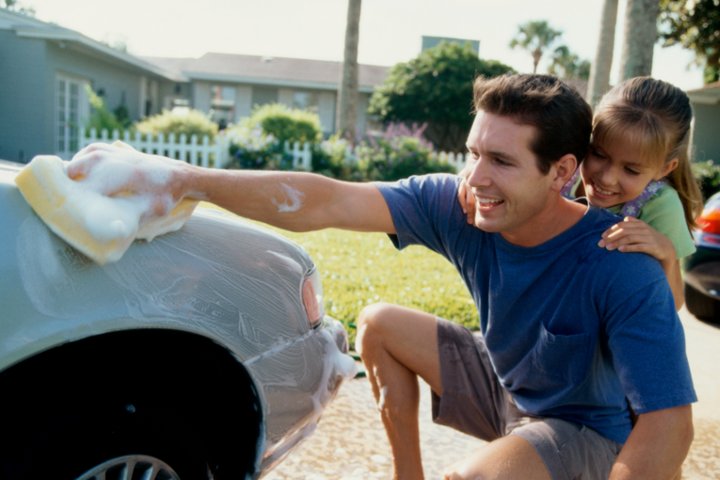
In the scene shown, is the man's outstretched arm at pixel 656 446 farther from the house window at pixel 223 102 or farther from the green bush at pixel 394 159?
the house window at pixel 223 102

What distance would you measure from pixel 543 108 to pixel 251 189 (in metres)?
0.90

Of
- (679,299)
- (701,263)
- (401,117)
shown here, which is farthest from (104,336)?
(401,117)

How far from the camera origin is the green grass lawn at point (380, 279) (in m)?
5.68

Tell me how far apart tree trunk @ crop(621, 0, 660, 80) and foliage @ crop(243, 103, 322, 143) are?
7.41 meters

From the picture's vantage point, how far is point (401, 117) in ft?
98.2

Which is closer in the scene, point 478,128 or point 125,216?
point 125,216

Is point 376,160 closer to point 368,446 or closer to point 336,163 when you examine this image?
point 336,163

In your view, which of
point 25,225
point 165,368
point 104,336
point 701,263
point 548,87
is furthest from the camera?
point 701,263

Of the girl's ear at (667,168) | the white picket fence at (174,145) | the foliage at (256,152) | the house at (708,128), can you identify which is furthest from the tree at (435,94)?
the girl's ear at (667,168)

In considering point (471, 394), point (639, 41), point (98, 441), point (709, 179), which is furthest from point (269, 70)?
point (98, 441)

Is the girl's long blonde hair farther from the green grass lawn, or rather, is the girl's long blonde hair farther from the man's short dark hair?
the green grass lawn

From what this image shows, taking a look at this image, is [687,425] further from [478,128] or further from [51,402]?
[51,402]

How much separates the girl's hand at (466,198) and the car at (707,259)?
377cm

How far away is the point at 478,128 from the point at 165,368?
1.13 metres
